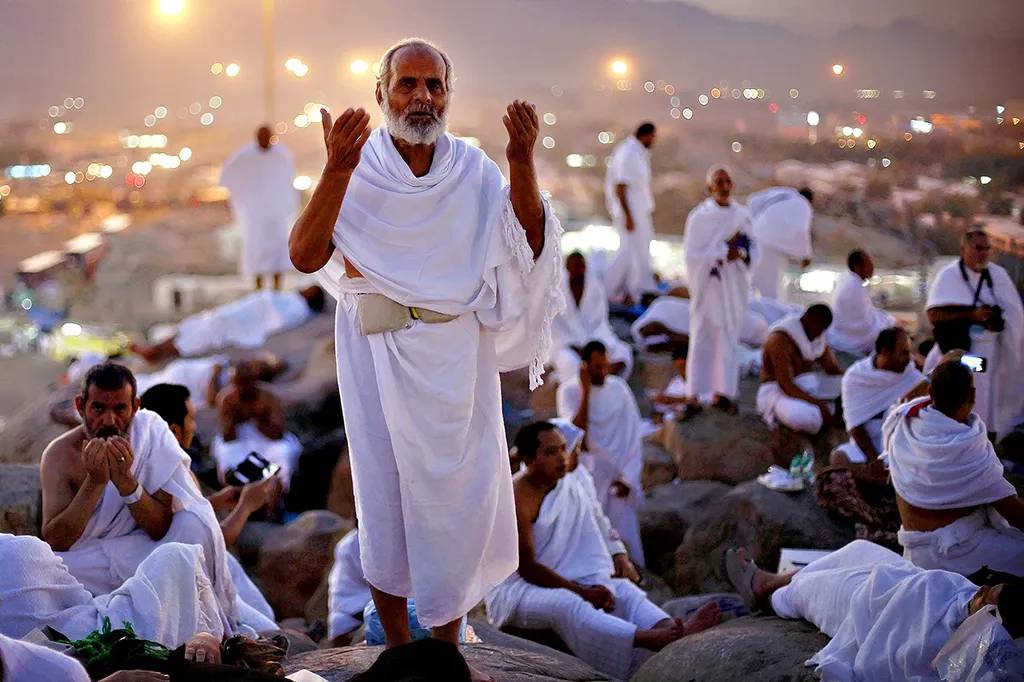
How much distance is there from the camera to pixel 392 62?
3.54 meters

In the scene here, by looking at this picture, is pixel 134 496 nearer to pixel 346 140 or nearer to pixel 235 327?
pixel 346 140

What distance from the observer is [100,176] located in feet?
65.0

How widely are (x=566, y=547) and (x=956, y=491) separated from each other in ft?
5.37

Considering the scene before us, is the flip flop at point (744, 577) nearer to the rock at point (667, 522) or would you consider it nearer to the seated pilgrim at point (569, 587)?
the seated pilgrim at point (569, 587)

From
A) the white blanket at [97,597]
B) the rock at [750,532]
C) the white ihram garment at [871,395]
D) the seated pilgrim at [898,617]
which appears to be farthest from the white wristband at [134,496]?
the white ihram garment at [871,395]

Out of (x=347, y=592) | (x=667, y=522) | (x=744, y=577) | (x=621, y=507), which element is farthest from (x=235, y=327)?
(x=744, y=577)

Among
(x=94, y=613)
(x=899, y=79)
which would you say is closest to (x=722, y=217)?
(x=899, y=79)

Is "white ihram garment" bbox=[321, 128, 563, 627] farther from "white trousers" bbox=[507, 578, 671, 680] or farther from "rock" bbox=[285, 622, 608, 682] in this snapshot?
"white trousers" bbox=[507, 578, 671, 680]

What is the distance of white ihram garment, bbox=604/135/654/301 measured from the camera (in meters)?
11.7

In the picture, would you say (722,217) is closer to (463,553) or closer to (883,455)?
(883,455)

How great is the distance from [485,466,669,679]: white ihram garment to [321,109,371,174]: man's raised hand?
238 centimetres

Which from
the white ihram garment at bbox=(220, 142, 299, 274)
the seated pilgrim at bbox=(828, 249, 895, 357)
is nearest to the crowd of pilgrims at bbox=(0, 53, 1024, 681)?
the seated pilgrim at bbox=(828, 249, 895, 357)

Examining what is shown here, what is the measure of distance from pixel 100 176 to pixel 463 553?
1775cm

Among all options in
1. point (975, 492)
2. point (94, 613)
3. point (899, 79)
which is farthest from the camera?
point (899, 79)
